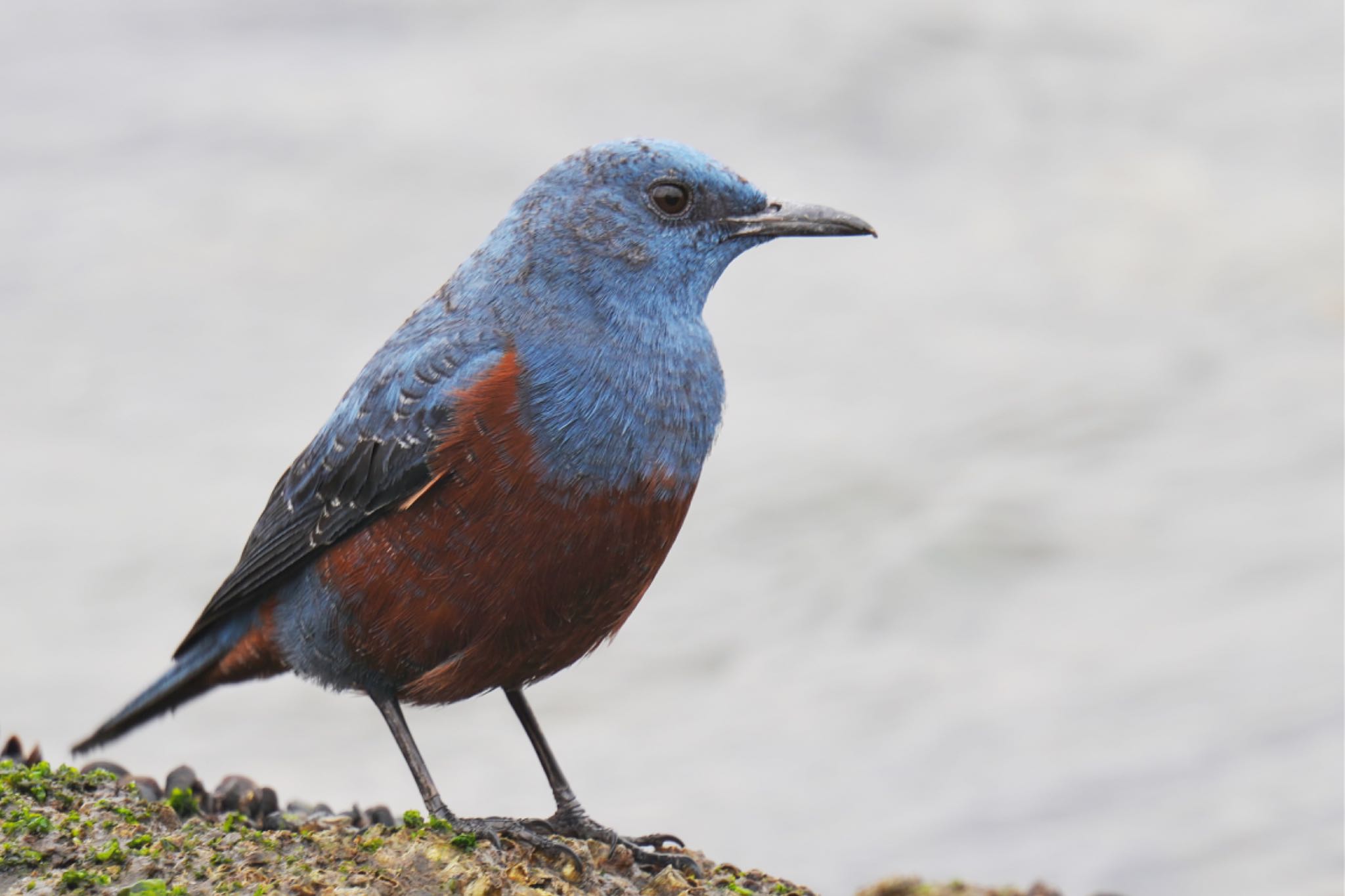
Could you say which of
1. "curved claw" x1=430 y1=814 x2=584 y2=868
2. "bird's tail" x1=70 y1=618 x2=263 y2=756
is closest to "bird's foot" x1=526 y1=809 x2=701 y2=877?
"curved claw" x1=430 y1=814 x2=584 y2=868

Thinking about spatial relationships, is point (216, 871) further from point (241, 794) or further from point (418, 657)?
point (241, 794)

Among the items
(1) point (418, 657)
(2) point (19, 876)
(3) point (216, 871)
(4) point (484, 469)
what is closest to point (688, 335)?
(4) point (484, 469)

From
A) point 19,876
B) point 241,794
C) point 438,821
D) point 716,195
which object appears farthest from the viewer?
point 241,794

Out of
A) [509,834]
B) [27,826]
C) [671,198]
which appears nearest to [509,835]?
[509,834]

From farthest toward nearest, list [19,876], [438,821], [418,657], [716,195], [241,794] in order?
[241,794] < [716,195] < [418,657] < [438,821] < [19,876]

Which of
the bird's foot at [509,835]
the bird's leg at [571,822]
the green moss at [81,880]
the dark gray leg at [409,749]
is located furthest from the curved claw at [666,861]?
the green moss at [81,880]

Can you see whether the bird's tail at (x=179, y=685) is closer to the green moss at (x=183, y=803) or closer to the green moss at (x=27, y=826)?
the green moss at (x=183, y=803)

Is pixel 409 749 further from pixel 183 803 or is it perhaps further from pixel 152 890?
pixel 152 890
